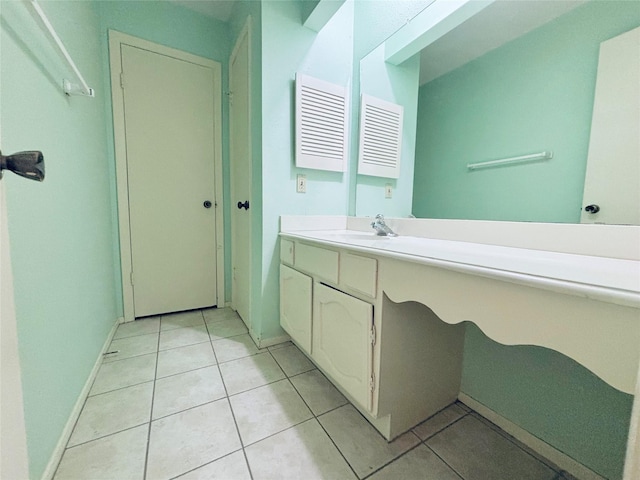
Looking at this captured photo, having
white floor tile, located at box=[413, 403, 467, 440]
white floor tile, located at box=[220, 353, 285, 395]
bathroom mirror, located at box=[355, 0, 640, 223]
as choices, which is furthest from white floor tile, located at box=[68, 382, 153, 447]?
bathroom mirror, located at box=[355, 0, 640, 223]

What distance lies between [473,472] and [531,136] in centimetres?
112

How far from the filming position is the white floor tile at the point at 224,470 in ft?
2.64

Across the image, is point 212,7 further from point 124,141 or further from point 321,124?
point 321,124

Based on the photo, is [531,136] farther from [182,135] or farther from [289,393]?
[182,135]

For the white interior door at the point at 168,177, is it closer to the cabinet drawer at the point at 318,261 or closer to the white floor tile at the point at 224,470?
the cabinet drawer at the point at 318,261

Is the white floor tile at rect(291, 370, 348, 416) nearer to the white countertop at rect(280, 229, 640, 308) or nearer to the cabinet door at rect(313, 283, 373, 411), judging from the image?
the cabinet door at rect(313, 283, 373, 411)

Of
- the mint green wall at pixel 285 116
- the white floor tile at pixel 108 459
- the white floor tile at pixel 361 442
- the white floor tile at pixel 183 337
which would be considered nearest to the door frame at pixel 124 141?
the white floor tile at pixel 183 337

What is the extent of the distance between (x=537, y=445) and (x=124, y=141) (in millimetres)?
2791

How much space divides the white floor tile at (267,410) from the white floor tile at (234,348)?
35cm

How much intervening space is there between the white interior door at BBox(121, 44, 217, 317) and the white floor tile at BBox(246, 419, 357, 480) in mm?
1538

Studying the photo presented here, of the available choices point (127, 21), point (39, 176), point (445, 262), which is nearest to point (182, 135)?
point (127, 21)

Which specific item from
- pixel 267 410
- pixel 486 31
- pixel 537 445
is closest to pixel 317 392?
pixel 267 410

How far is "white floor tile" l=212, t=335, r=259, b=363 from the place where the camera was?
4.96 ft

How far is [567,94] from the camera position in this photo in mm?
736
